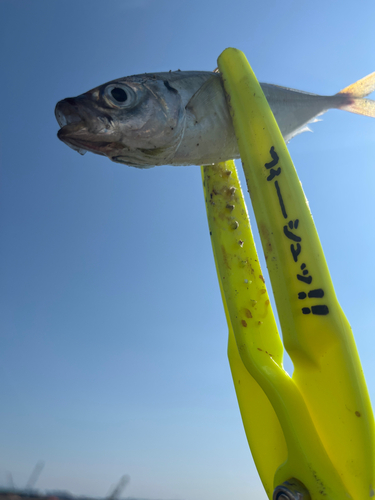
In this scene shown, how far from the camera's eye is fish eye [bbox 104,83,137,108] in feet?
7.11

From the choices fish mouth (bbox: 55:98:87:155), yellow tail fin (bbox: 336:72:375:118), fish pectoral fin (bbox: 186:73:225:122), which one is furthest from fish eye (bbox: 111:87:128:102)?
yellow tail fin (bbox: 336:72:375:118)

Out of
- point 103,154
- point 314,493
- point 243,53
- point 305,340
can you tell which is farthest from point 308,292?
point 243,53

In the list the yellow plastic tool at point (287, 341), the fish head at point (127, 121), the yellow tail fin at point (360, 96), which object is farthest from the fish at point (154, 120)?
the yellow tail fin at point (360, 96)

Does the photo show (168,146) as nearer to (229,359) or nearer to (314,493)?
(229,359)

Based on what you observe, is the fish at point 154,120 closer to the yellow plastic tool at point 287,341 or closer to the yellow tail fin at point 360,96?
the yellow plastic tool at point 287,341

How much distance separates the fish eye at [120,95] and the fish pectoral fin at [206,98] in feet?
1.34

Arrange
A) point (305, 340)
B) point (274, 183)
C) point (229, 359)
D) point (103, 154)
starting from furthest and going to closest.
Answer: point (229, 359) → point (103, 154) → point (274, 183) → point (305, 340)

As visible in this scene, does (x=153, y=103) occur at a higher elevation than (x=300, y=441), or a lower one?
higher

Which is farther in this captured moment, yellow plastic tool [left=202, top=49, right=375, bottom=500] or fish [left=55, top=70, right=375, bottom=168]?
fish [left=55, top=70, right=375, bottom=168]

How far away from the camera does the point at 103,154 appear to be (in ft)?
7.34

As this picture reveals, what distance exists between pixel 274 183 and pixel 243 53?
1.31 meters

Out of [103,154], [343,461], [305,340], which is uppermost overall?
[103,154]

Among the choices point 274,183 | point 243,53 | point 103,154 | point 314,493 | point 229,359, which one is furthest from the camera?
point 243,53

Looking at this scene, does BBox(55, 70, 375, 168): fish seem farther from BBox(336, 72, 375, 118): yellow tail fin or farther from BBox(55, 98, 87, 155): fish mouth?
BBox(336, 72, 375, 118): yellow tail fin
